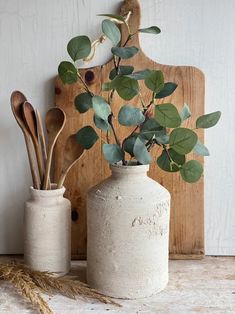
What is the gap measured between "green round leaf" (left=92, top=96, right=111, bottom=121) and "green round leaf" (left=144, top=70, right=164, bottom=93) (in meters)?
0.08

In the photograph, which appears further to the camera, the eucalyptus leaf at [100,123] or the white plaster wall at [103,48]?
the white plaster wall at [103,48]

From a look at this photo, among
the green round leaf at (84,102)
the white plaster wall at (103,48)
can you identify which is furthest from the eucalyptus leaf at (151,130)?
the white plaster wall at (103,48)

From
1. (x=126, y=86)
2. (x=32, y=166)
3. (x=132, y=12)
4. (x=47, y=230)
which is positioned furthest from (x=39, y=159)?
(x=132, y=12)

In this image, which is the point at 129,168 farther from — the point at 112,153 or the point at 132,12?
the point at 132,12

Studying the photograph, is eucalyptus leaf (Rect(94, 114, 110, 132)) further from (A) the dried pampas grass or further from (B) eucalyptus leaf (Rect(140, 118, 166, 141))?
(A) the dried pampas grass

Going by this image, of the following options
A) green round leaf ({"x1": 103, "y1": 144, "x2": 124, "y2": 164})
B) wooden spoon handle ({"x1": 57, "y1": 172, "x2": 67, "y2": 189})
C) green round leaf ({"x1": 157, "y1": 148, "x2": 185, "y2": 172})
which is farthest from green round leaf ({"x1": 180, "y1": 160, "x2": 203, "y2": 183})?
wooden spoon handle ({"x1": 57, "y1": 172, "x2": 67, "y2": 189})

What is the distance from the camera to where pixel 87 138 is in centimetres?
81

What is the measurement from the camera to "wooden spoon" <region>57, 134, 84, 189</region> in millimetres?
864

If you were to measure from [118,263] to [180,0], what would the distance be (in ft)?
1.75

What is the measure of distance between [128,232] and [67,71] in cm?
30

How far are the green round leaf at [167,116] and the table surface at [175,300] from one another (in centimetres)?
30

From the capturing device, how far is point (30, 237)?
0.85 meters

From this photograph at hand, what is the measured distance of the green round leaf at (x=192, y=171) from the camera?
2.56 feet

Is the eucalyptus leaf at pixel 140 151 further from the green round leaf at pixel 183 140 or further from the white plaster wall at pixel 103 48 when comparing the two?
the white plaster wall at pixel 103 48
